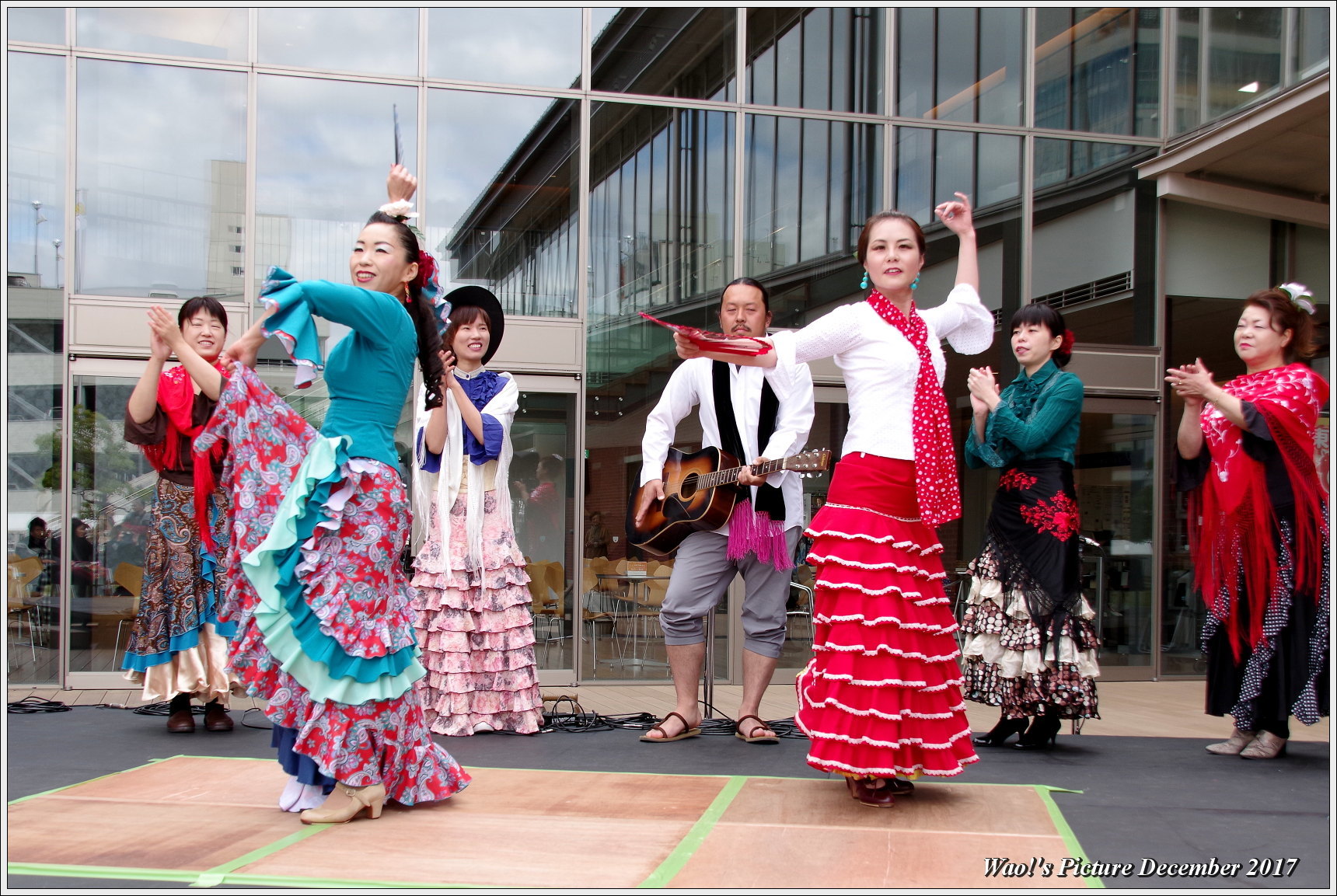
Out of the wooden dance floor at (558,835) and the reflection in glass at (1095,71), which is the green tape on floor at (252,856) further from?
the reflection in glass at (1095,71)

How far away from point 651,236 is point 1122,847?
5.56 m

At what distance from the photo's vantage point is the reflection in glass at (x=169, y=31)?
6957 mm

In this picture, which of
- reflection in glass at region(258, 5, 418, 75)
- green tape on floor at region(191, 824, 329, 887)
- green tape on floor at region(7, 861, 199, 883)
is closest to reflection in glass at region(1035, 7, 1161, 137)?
reflection in glass at region(258, 5, 418, 75)

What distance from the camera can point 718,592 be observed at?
501 cm

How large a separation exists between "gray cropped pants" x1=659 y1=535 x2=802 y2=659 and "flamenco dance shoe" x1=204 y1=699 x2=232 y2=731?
2085 millimetres

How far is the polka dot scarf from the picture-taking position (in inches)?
135

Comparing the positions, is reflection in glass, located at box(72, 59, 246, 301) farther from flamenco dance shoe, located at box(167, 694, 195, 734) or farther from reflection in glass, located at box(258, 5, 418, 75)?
flamenco dance shoe, located at box(167, 694, 195, 734)

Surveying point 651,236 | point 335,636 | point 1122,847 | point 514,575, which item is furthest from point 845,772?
point 651,236

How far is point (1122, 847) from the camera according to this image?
2.86 m

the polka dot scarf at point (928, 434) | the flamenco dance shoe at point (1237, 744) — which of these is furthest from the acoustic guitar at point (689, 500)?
the flamenco dance shoe at point (1237, 744)

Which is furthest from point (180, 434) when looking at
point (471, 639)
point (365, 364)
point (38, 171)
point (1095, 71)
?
point (1095, 71)

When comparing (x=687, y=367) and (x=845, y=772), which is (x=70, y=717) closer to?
(x=687, y=367)

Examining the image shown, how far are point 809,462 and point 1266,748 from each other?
7.42ft

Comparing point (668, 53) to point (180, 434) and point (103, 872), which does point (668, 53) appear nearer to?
point (180, 434)
